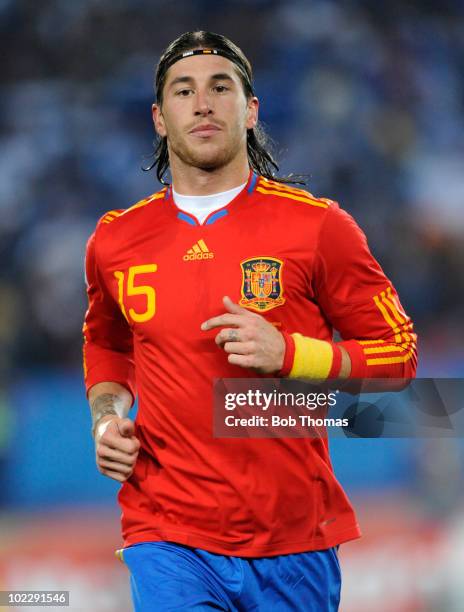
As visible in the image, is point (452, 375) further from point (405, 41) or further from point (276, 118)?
point (405, 41)

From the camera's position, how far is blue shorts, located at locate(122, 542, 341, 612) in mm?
2762

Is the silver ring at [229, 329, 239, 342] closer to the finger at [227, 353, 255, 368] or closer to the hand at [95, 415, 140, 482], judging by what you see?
the finger at [227, 353, 255, 368]

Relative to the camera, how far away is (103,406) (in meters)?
3.31

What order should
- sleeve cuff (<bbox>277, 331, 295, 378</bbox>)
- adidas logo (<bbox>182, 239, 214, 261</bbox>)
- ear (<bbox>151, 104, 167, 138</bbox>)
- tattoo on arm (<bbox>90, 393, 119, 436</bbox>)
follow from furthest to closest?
ear (<bbox>151, 104, 167, 138</bbox>) < tattoo on arm (<bbox>90, 393, 119, 436</bbox>) < adidas logo (<bbox>182, 239, 214, 261</bbox>) < sleeve cuff (<bbox>277, 331, 295, 378</bbox>)

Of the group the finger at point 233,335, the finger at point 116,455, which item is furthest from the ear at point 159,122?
the finger at point 116,455

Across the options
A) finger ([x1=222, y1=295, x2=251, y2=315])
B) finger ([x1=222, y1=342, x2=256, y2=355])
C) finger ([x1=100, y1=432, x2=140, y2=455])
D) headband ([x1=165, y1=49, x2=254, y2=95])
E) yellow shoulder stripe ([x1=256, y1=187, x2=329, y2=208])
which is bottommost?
finger ([x1=100, y1=432, x2=140, y2=455])

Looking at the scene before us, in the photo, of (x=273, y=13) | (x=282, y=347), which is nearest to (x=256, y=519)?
(x=282, y=347)

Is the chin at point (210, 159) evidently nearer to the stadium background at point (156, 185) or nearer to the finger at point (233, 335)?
the finger at point (233, 335)

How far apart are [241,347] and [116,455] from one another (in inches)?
22.7

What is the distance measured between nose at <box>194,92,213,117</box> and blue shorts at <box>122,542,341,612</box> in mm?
1310

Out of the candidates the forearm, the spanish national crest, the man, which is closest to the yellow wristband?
the man

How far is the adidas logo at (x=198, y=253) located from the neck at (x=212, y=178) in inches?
8.2

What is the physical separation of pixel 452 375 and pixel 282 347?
163 inches

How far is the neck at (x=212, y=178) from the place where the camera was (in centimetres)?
319
